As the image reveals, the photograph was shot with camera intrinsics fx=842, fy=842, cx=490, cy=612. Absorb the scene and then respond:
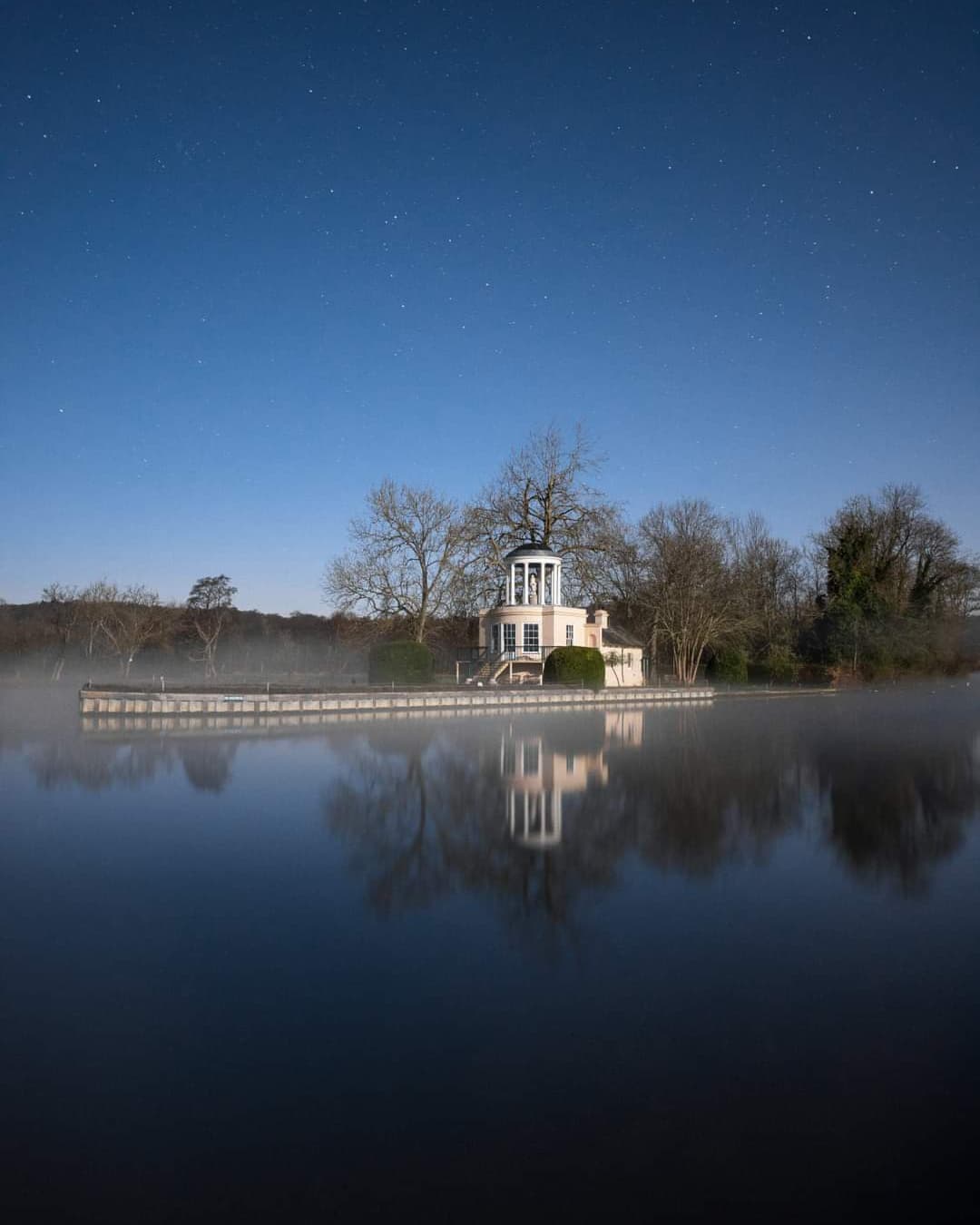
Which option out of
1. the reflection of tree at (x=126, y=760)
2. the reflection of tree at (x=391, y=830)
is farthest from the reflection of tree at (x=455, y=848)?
the reflection of tree at (x=126, y=760)

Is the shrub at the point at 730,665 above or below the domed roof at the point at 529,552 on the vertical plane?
below

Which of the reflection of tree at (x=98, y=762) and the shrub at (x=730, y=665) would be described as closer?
the reflection of tree at (x=98, y=762)

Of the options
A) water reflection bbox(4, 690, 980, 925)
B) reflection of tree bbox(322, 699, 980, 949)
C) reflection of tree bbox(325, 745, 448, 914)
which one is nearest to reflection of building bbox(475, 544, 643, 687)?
water reflection bbox(4, 690, 980, 925)

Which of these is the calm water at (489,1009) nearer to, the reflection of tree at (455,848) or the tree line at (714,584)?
the reflection of tree at (455,848)

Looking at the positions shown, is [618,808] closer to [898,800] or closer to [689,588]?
[898,800]

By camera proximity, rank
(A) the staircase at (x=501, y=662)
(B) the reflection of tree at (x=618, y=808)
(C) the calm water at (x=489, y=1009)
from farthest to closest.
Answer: (A) the staircase at (x=501, y=662), (B) the reflection of tree at (x=618, y=808), (C) the calm water at (x=489, y=1009)

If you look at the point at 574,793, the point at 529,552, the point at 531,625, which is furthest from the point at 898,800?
the point at 529,552

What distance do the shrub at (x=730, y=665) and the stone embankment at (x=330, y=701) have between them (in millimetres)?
15577

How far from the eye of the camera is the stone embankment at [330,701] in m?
25.0

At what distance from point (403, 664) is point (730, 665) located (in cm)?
2290

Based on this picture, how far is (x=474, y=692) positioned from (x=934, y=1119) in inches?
1127

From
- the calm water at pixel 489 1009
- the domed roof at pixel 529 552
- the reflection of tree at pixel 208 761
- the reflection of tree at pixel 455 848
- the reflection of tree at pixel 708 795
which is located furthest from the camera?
the domed roof at pixel 529 552

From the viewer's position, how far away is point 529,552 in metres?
40.0

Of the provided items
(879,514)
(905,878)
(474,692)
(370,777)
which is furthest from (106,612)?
(905,878)
